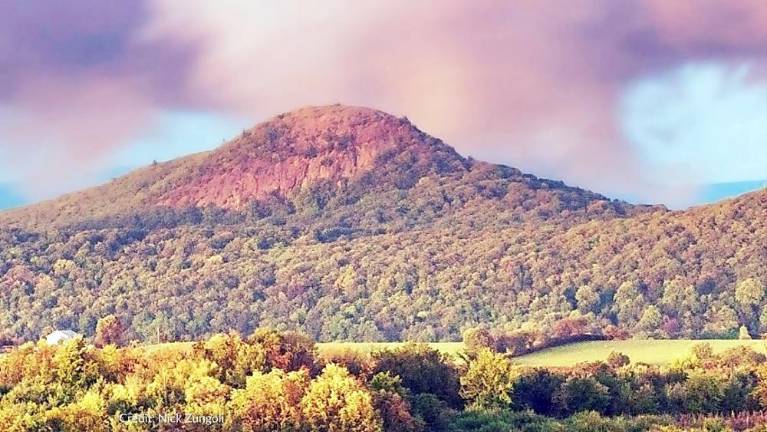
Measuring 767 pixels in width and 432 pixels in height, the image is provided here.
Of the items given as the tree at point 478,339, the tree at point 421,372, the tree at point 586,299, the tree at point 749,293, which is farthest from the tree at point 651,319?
the tree at point 421,372

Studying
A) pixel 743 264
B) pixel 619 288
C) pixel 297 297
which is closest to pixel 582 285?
pixel 619 288

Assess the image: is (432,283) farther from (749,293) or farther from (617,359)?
(617,359)

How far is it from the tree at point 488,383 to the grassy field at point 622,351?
82.1 feet

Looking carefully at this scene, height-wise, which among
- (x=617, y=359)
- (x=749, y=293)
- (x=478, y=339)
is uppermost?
(x=749, y=293)

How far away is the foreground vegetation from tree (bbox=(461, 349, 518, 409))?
57mm

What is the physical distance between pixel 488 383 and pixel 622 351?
39.5 m

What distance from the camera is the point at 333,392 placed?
4750 centimetres

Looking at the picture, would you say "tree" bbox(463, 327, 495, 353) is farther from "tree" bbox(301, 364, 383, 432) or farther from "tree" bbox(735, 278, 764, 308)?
"tree" bbox(301, 364, 383, 432)

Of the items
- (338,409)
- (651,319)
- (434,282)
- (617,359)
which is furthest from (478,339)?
(434,282)

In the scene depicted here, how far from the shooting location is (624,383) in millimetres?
Result: 63594

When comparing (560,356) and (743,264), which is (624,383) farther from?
(743,264)

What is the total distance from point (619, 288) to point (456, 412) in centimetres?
10194

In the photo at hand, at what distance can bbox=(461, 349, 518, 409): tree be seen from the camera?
5938 centimetres

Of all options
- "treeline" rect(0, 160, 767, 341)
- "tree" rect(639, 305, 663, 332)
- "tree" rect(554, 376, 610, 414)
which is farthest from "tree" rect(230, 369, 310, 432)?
"tree" rect(639, 305, 663, 332)
